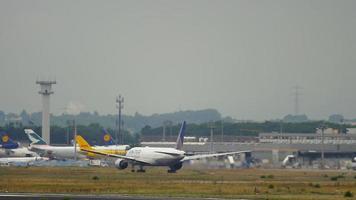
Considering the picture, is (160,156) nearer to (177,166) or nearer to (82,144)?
(177,166)

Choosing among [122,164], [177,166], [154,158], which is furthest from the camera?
[122,164]

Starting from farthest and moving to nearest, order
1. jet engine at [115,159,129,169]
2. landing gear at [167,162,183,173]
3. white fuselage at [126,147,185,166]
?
jet engine at [115,159,129,169] → landing gear at [167,162,183,173] → white fuselage at [126,147,185,166]

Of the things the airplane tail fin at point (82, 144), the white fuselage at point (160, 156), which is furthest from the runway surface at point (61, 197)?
the airplane tail fin at point (82, 144)

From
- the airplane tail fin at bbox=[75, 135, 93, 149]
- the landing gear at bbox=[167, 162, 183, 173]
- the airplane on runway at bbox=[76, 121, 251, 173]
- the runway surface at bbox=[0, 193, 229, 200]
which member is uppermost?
the airplane tail fin at bbox=[75, 135, 93, 149]

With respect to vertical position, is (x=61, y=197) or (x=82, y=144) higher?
(x=82, y=144)

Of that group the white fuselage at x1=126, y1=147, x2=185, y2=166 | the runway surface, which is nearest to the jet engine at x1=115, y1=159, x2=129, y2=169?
the white fuselage at x1=126, y1=147, x2=185, y2=166

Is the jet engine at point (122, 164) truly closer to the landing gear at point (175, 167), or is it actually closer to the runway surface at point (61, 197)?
the landing gear at point (175, 167)

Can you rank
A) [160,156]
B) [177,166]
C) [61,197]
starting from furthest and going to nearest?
[177,166] < [160,156] < [61,197]

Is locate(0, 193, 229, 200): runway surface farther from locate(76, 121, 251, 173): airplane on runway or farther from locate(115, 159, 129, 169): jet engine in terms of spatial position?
locate(115, 159, 129, 169): jet engine

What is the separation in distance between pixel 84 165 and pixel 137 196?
87.1 m

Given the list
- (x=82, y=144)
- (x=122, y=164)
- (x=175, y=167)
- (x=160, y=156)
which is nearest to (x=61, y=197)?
(x=160, y=156)

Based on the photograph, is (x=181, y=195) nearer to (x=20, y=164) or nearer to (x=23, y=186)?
(x=23, y=186)

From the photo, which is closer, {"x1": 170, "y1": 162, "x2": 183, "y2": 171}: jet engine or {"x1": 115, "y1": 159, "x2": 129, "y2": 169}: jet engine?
{"x1": 170, "y1": 162, "x2": 183, "y2": 171}: jet engine

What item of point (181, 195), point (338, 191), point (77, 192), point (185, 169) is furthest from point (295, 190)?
point (185, 169)
